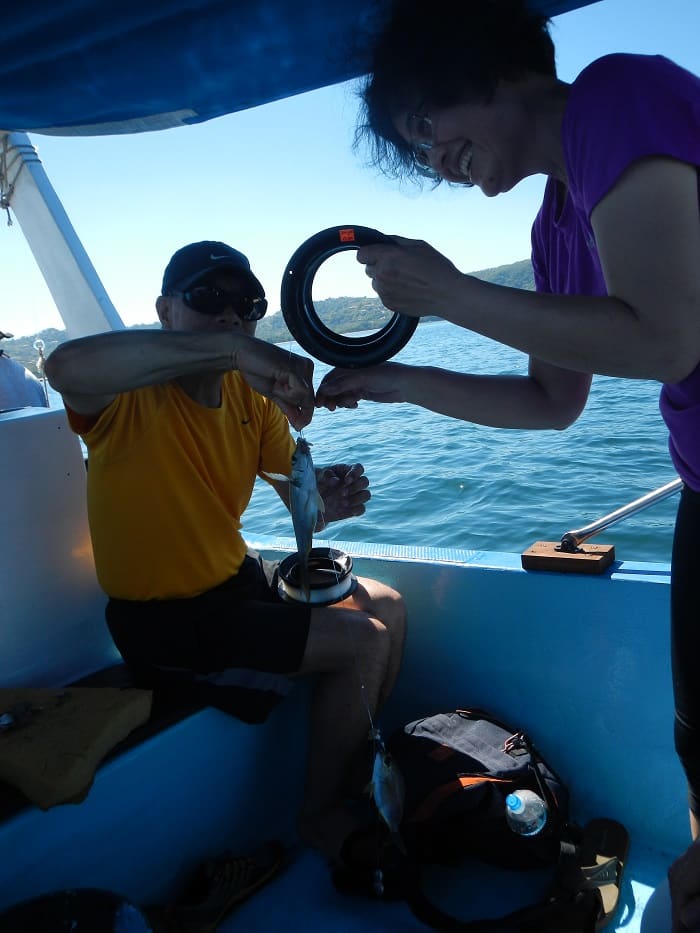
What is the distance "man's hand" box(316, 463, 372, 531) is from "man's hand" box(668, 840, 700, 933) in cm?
184

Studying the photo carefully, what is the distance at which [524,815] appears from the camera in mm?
2475

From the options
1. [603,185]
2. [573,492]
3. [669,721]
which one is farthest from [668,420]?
[573,492]

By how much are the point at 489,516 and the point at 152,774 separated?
566 cm

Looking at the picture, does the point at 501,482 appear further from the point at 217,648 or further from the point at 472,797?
the point at 217,648

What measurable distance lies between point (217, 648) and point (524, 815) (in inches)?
51.0

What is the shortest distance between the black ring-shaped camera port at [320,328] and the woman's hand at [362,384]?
0.30 ft

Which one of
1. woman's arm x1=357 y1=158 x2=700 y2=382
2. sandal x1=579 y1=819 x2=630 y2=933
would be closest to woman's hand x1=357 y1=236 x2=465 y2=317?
woman's arm x1=357 y1=158 x2=700 y2=382

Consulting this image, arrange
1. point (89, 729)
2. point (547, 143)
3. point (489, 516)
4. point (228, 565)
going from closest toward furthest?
point (547, 143) → point (89, 729) → point (228, 565) → point (489, 516)

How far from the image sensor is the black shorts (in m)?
2.56

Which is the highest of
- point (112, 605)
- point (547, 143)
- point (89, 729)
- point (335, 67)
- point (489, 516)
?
point (335, 67)

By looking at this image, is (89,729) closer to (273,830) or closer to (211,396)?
(273,830)

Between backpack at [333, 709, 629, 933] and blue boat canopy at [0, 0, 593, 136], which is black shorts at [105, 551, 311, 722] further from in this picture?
blue boat canopy at [0, 0, 593, 136]

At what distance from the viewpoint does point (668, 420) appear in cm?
165

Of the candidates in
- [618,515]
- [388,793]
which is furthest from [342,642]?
[618,515]
